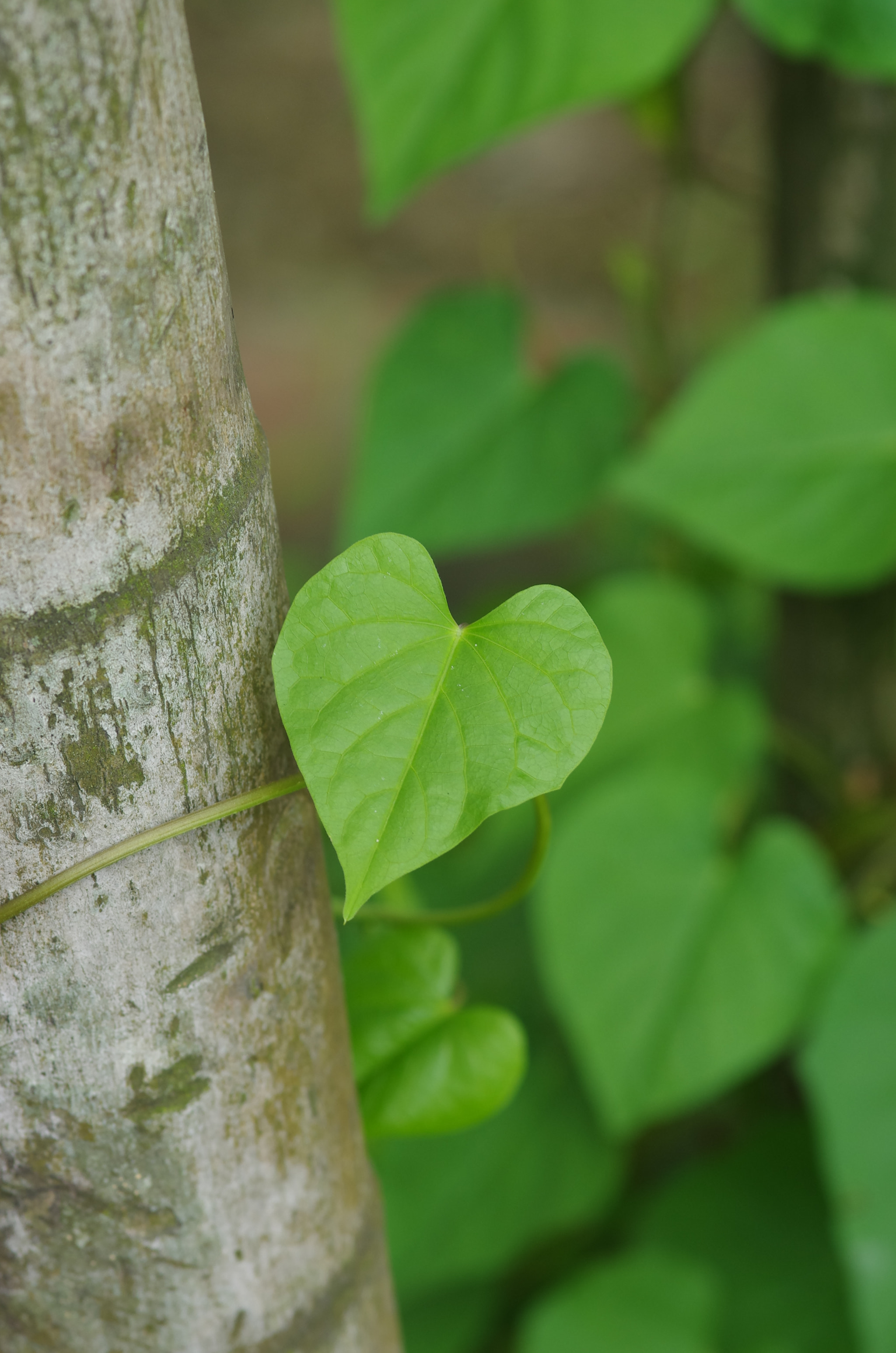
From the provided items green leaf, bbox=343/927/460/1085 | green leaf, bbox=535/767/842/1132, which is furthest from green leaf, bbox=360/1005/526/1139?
green leaf, bbox=535/767/842/1132

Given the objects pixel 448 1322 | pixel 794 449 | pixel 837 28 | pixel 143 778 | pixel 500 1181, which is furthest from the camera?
pixel 448 1322

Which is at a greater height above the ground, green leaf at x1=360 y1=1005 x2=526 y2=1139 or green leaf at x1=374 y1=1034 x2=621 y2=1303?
green leaf at x1=360 y1=1005 x2=526 y2=1139

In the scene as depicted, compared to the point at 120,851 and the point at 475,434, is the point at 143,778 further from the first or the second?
the point at 475,434

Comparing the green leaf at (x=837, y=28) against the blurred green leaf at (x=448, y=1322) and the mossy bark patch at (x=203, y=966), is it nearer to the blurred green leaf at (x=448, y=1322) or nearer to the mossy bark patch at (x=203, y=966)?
the mossy bark patch at (x=203, y=966)

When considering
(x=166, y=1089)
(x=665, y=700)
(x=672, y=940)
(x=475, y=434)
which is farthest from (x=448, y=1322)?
(x=166, y=1089)

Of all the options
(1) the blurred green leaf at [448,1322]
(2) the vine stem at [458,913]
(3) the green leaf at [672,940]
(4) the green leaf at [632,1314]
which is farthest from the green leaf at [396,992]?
(1) the blurred green leaf at [448,1322]

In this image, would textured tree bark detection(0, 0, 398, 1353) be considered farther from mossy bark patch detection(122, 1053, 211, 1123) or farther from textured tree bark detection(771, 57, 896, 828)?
textured tree bark detection(771, 57, 896, 828)
